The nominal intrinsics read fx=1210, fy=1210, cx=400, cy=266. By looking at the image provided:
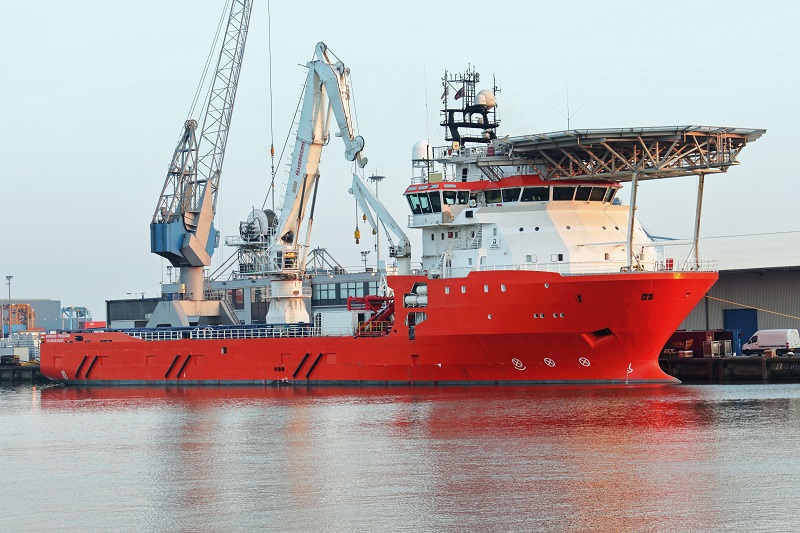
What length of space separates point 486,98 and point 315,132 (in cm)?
754

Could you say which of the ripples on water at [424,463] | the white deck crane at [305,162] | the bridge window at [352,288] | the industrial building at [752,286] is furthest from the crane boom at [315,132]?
the industrial building at [752,286]

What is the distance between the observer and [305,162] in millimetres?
50844

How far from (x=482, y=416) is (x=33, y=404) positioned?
2125 centimetres

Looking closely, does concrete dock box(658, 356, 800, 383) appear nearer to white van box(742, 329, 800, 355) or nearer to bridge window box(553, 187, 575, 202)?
white van box(742, 329, 800, 355)

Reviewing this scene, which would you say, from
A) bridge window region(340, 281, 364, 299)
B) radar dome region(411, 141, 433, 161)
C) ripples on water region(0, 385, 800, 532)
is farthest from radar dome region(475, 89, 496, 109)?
bridge window region(340, 281, 364, 299)

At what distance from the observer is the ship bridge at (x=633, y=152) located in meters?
39.6

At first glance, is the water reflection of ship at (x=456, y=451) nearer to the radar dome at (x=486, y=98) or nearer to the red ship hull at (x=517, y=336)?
the red ship hull at (x=517, y=336)

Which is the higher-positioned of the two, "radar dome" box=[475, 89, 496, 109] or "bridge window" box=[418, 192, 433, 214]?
"radar dome" box=[475, 89, 496, 109]

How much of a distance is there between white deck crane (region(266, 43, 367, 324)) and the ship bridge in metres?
9.09

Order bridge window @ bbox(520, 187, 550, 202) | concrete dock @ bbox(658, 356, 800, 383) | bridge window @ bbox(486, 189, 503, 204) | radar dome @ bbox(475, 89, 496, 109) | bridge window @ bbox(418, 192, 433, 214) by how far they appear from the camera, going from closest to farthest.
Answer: bridge window @ bbox(520, 187, 550, 202) → bridge window @ bbox(486, 189, 503, 204) → concrete dock @ bbox(658, 356, 800, 383) → bridge window @ bbox(418, 192, 433, 214) → radar dome @ bbox(475, 89, 496, 109)

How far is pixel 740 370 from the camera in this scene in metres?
45.0

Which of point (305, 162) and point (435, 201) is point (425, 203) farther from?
point (305, 162)

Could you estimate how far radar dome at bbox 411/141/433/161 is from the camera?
154 ft

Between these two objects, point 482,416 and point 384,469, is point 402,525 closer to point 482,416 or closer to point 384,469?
point 384,469
